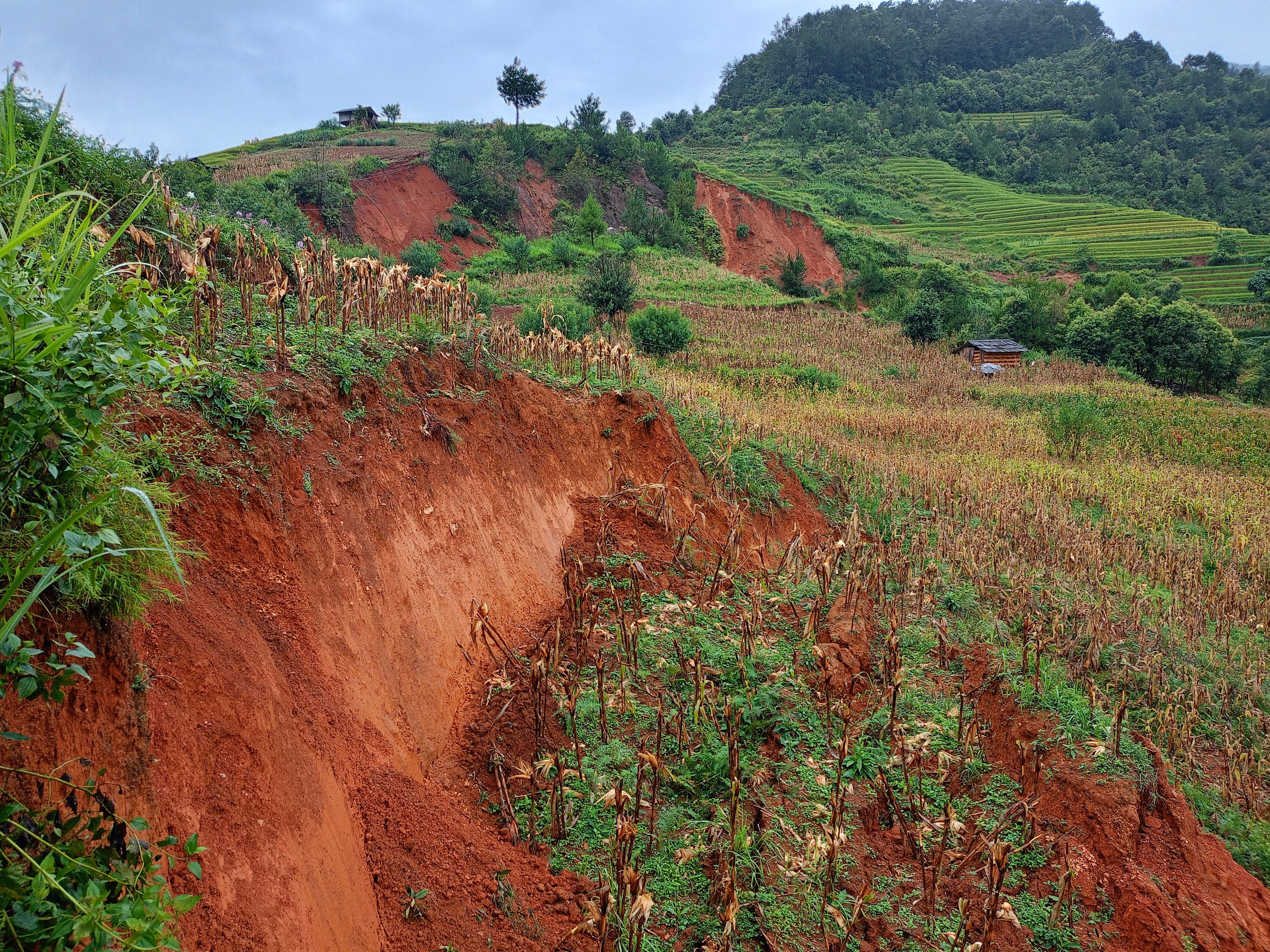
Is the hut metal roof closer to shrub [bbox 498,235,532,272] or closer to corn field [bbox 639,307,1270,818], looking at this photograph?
corn field [bbox 639,307,1270,818]

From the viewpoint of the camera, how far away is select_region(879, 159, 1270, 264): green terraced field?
164 ft

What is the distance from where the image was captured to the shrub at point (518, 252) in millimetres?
31328

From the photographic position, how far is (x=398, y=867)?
3.75m

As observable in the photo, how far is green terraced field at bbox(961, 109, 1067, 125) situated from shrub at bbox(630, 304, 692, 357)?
76123mm

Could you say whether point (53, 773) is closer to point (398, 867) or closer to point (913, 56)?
point (398, 867)

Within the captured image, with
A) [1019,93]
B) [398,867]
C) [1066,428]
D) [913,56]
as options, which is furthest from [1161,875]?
[913,56]

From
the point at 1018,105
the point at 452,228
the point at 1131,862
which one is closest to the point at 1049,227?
the point at 1018,105

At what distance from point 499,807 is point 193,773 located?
216cm

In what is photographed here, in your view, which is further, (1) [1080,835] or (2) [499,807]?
(1) [1080,835]

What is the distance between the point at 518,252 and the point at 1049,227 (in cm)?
4568

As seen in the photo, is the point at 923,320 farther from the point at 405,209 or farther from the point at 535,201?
→ the point at 405,209

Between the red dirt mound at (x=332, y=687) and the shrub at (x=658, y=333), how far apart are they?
15147 mm

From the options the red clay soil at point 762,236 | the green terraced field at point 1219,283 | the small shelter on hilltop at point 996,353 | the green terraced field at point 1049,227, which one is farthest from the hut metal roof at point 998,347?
the green terraced field at point 1049,227

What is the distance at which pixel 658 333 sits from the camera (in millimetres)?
21781
